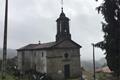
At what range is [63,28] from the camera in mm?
40500

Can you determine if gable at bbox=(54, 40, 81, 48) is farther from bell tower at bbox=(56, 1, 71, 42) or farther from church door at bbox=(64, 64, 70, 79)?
church door at bbox=(64, 64, 70, 79)

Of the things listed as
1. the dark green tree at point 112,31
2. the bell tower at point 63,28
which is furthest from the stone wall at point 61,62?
the dark green tree at point 112,31

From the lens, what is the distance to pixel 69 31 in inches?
1622

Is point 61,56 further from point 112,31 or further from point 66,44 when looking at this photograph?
point 112,31

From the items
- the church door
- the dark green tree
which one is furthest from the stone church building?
the dark green tree

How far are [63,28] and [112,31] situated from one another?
13690 millimetres

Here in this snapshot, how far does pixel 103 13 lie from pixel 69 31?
13642 millimetres

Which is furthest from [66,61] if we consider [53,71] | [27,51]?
[27,51]

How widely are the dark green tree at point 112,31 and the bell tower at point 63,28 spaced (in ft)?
41.3

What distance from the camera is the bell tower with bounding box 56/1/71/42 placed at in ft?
133

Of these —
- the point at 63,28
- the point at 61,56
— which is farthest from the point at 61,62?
the point at 63,28

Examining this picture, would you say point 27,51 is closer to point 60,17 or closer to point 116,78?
point 60,17

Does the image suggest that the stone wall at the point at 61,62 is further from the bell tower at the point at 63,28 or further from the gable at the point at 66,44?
the bell tower at the point at 63,28

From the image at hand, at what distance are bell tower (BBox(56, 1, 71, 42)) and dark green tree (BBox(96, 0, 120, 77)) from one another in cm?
1260
